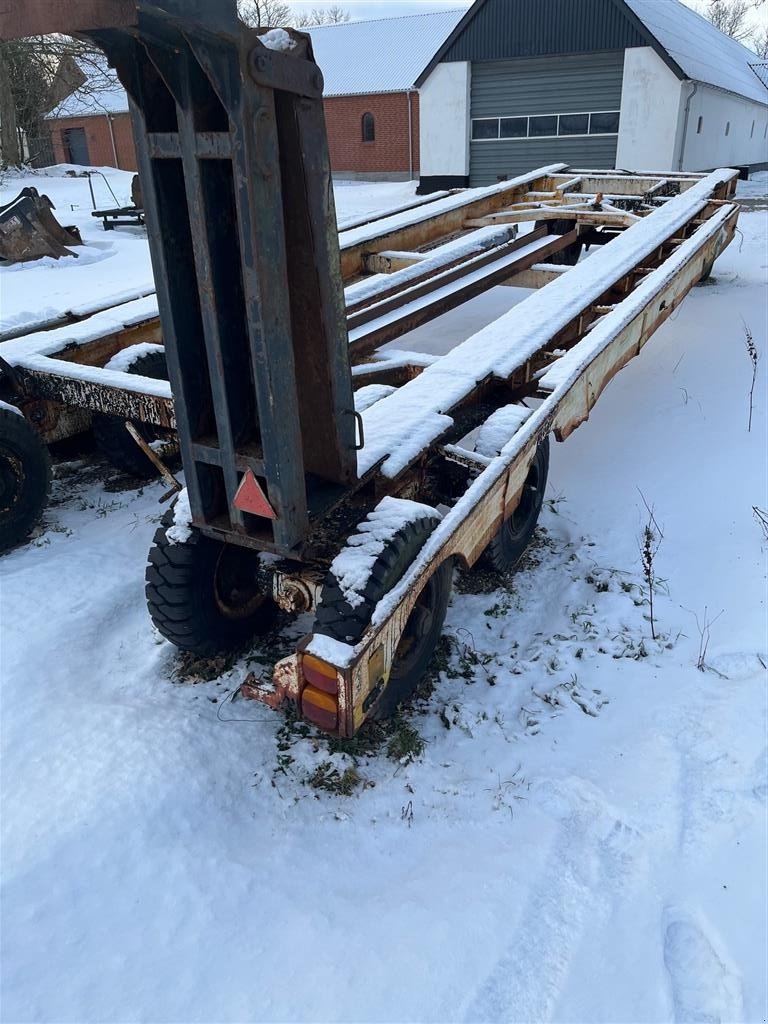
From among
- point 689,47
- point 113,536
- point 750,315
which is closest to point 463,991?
point 113,536

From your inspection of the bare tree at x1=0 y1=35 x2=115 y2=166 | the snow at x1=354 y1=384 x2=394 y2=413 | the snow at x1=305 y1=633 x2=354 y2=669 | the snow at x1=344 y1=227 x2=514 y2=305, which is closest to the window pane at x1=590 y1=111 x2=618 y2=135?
the snow at x1=344 y1=227 x2=514 y2=305

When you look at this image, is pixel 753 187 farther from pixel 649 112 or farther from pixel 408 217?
pixel 408 217

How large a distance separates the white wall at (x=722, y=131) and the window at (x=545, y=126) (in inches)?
78.0

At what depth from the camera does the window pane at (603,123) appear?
18359mm

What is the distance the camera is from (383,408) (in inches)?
137

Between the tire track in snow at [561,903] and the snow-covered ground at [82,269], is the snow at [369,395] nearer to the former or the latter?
the tire track in snow at [561,903]

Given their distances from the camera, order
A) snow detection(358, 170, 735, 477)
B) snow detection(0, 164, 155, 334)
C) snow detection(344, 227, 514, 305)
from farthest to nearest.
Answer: snow detection(0, 164, 155, 334) < snow detection(344, 227, 514, 305) < snow detection(358, 170, 735, 477)

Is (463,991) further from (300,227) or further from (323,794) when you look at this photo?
(300,227)

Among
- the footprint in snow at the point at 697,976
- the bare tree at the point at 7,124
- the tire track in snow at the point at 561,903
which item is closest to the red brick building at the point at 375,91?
the bare tree at the point at 7,124

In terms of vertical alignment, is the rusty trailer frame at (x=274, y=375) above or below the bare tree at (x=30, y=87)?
below

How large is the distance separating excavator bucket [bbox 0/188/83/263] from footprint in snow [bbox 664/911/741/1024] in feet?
41.8

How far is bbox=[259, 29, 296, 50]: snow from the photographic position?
7.18 feet

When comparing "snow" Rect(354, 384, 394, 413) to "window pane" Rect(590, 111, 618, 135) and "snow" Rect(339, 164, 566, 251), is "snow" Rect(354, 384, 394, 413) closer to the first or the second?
"snow" Rect(339, 164, 566, 251)

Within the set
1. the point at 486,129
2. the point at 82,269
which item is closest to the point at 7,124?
the point at 486,129
